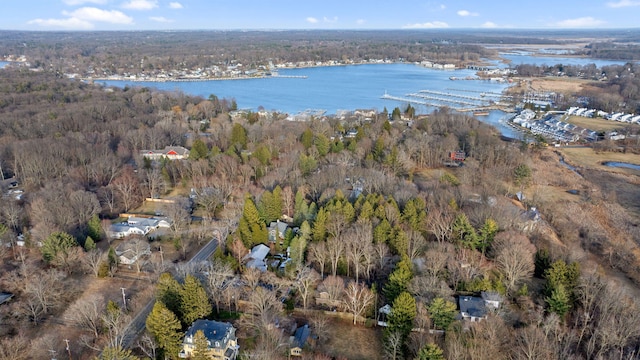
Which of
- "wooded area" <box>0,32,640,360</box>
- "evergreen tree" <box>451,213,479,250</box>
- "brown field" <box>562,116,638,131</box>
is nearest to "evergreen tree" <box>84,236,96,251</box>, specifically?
"wooded area" <box>0,32,640,360</box>

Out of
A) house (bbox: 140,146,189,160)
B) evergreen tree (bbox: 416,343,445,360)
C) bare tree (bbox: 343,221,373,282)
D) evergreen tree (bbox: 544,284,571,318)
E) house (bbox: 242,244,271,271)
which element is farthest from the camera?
house (bbox: 140,146,189,160)

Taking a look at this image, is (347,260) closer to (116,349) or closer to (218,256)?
(218,256)

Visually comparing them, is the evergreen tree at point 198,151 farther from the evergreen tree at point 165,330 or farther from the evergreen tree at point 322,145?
the evergreen tree at point 165,330

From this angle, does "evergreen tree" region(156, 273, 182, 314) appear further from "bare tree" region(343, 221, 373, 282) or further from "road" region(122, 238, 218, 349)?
"bare tree" region(343, 221, 373, 282)

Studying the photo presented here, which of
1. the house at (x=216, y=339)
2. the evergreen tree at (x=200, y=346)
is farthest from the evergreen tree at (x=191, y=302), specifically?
the evergreen tree at (x=200, y=346)

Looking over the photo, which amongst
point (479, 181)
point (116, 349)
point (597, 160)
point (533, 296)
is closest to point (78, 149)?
→ point (116, 349)

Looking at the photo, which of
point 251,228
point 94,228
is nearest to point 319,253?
point 251,228
